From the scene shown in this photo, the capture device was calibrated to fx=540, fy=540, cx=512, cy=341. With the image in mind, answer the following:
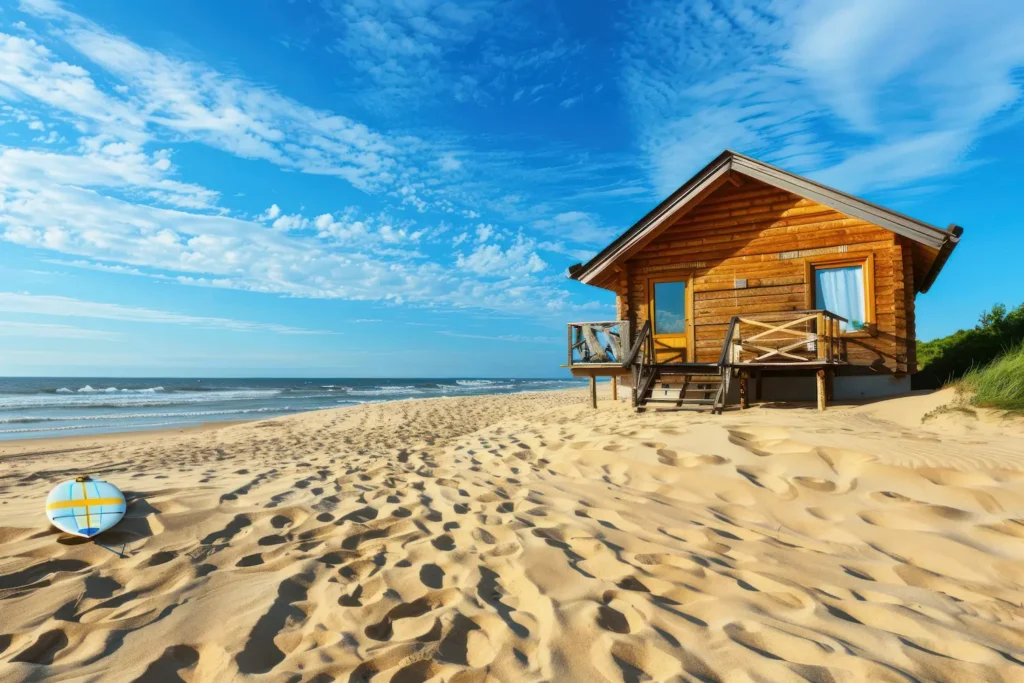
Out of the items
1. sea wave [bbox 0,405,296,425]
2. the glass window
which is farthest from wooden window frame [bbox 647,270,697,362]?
sea wave [bbox 0,405,296,425]

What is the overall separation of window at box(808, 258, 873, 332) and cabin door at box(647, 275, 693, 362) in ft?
8.34

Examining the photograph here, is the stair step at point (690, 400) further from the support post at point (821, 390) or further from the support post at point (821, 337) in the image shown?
the support post at point (821, 337)

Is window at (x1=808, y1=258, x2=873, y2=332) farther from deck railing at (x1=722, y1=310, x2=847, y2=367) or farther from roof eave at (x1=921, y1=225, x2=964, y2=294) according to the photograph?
roof eave at (x1=921, y1=225, x2=964, y2=294)

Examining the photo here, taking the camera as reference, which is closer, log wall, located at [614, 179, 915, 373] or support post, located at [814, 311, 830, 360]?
support post, located at [814, 311, 830, 360]

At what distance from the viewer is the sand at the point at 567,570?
2418 mm

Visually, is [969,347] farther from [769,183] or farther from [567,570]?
[567,570]

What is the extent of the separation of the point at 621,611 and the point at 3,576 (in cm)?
355

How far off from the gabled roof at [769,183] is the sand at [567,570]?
17.3 feet

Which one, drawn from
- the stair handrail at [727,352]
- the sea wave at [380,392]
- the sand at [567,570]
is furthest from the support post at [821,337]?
the sea wave at [380,392]

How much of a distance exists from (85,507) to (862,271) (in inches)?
505

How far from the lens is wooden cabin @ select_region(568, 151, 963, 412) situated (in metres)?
10.7

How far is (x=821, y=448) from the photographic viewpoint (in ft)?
17.3

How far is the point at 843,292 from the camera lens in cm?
1128

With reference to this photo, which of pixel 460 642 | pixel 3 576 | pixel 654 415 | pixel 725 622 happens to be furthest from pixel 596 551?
pixel 654 415
